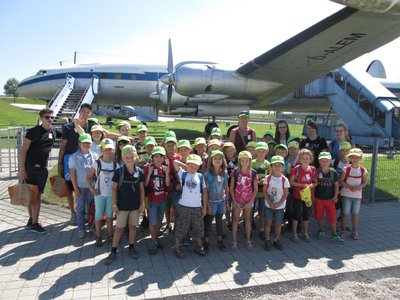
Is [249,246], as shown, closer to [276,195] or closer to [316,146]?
[276,195]

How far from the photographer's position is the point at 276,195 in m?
4.69

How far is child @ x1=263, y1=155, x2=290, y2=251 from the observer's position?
4.64 m

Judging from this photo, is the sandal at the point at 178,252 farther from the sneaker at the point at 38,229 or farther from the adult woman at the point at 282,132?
the adult woman at the point at 282,132

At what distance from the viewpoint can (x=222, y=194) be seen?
4.50 meters

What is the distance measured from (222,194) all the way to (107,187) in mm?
1638

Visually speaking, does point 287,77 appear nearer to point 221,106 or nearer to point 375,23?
point 221,106

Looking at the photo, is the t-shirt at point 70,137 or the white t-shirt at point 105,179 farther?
the t-shirt at point 70,137

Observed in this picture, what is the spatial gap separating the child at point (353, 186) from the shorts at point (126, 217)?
3.35 m

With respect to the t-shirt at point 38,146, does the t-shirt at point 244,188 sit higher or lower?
lower

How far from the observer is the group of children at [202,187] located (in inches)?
168

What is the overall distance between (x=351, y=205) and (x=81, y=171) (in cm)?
439

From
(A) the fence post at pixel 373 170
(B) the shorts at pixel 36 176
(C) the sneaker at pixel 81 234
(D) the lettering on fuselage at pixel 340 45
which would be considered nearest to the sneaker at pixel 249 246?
(C) the sneaker at pixel 81 234

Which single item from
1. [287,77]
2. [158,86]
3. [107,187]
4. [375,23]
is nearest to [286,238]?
[107,187]

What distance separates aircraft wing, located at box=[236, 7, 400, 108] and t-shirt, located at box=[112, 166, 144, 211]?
5.89m
